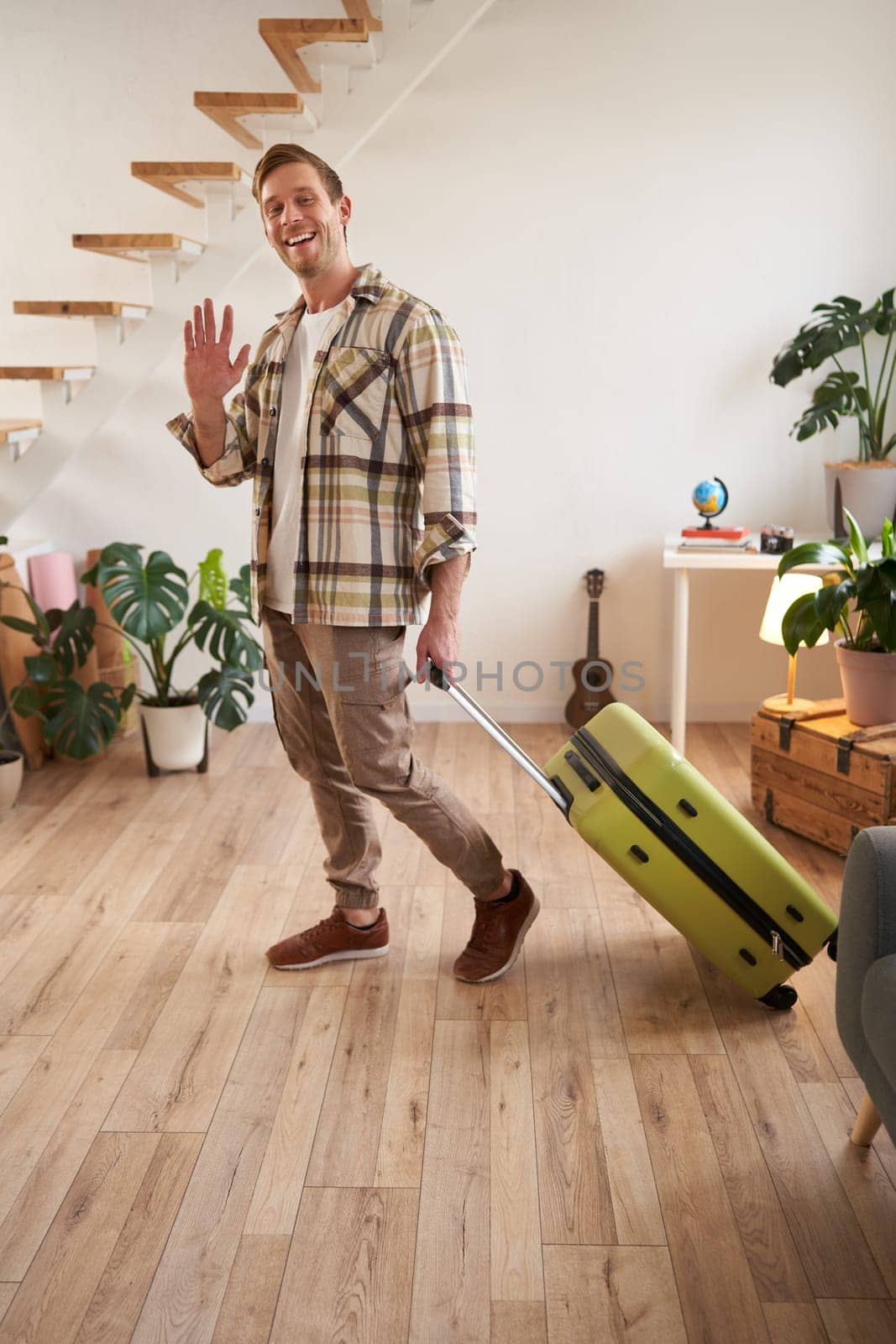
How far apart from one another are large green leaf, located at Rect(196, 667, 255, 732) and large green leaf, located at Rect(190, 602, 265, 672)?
32 mm

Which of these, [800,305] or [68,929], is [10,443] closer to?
[68,929]

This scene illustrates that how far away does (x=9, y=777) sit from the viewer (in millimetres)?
3484

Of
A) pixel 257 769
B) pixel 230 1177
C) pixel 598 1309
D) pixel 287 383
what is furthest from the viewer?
pixel 257 769

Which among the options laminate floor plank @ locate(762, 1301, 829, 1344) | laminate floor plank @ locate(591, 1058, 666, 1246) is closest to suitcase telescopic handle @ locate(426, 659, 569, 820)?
laminate floor plank @ locate(591, 1058, 666, 1246)

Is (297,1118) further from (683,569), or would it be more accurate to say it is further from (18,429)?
(18,429)

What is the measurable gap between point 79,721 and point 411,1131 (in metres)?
1.95

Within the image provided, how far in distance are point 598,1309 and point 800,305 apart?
324 centimetres

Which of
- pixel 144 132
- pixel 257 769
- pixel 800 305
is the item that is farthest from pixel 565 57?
pixel 257 769

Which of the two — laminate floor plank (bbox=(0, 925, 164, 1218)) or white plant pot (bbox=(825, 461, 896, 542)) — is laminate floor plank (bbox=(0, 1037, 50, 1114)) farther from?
white plant pot (bbox=(825, 461, 896, 542))

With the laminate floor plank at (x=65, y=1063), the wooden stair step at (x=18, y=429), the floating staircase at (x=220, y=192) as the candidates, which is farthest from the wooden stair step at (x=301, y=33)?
the laminate floor plank at (x=65, y=1063)

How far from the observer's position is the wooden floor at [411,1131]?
1.66m

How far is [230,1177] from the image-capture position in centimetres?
191

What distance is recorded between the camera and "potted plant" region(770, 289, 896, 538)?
3625 mm

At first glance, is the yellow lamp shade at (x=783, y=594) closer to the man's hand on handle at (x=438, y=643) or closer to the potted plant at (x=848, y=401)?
the potted plant at (x=848, y=401)
